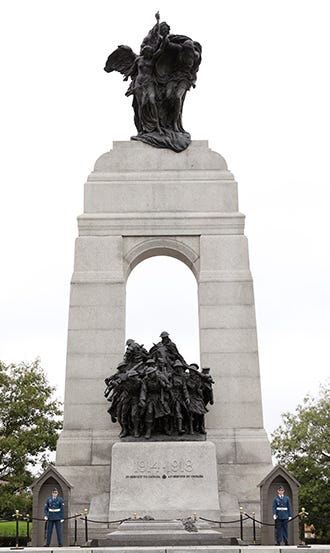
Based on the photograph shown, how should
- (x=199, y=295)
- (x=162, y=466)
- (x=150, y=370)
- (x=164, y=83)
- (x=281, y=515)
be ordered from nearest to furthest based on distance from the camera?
(x=281, y=515), (x=162, y=466), (x=150, y=370), (x=199, y=295), (x=164, y=83)

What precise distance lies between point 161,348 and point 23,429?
57.3 feet

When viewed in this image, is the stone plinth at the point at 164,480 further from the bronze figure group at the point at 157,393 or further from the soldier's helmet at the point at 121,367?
the soldier's helmet at the point at 121,367

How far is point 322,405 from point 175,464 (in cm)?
2203

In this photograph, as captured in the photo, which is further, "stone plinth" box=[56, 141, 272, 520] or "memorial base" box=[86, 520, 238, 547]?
"stone plinth" box=[56, 141, 272, 520]

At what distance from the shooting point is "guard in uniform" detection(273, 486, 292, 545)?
57.0ft

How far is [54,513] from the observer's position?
17547 mm

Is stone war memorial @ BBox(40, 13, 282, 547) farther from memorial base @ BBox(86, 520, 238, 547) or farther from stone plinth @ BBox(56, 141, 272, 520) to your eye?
memorial base @ BBox(86, 520, 238, 547)

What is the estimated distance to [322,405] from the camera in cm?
3947

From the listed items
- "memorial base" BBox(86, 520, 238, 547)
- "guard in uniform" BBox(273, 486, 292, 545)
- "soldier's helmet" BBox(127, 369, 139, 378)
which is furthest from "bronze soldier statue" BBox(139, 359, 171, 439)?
"memorial base" BBox(86, 520, 238, 547)

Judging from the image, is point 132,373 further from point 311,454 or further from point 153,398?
point 311,454

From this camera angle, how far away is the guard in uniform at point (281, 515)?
1738 cm

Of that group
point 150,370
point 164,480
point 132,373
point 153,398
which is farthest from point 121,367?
point 164,480

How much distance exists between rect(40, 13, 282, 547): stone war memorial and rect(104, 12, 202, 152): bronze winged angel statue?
4 centimetres

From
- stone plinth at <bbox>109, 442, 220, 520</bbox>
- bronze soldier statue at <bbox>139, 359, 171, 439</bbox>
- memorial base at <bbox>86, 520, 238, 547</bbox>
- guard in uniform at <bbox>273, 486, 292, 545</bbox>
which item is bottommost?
memorial base at <bbox>86, 520, 238, 547</bbox>
